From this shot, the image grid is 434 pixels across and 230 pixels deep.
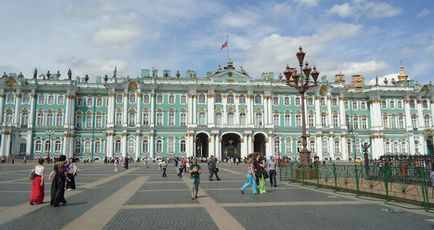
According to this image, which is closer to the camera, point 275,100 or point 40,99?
point 40,99

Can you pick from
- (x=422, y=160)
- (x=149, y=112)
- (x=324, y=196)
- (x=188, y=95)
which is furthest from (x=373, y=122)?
(x=324, y=196)

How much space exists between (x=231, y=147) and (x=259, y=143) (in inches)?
208

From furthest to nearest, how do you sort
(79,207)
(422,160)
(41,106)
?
(41,106)
(422,160)
(79,207)

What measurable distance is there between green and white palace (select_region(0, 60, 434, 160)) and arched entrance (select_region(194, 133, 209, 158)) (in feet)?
0.60

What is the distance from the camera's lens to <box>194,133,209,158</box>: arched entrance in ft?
210

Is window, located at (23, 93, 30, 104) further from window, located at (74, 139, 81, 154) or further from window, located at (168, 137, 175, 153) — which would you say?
window, located at (168, 137, 175, 153)

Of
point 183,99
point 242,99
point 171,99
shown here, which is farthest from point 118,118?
point 242,99

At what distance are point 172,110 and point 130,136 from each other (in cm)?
844

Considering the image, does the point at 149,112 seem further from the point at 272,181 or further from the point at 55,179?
the point at 55,179

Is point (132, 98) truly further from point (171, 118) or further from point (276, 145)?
point (276, 145)

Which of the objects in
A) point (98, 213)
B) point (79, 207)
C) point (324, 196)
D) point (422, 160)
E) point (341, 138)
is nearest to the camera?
point (98, 213)

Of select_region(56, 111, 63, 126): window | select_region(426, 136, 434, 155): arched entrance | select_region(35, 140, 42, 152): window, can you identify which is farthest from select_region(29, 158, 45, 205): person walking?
select_region(426, 136, 434, 155): arched entrance

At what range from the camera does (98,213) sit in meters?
10.6

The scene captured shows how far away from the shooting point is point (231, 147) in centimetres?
6500
